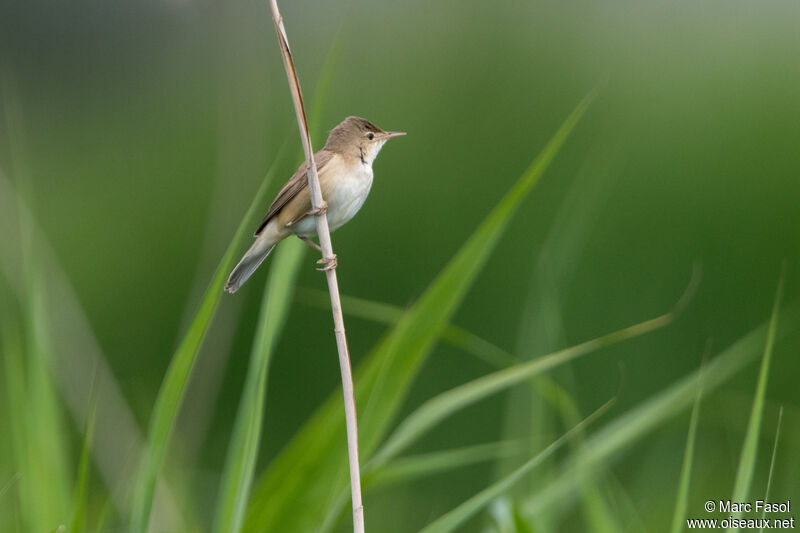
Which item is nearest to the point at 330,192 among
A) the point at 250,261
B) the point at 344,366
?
the point at 250,261

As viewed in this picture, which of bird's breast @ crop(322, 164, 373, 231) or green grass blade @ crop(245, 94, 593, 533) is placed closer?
green grass blade @ crop(245, 94, 593, 533)

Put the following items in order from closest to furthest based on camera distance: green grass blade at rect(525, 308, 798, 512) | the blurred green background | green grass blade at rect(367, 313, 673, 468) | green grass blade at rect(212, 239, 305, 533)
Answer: green grass blade at rect(212, 239, 305, 533) → green grass blade at rect(367, 313, 673, 468) → green grass blade at rect(525, 308, 798, 512) → the blurred green background

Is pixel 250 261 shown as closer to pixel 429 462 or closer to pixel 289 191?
pixel 289 191

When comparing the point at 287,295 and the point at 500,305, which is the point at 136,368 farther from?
the point at 287,295

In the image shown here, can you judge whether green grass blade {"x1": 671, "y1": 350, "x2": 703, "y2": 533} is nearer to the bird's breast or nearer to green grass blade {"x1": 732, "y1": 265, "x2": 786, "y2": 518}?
green grass blade {"x1": 732, "y1": 265, "x2": 786, "y2": 518}

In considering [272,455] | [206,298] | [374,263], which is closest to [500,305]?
[374,263]

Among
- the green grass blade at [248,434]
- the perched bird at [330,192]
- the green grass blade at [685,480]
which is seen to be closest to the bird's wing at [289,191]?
the perched bird at [330,192]

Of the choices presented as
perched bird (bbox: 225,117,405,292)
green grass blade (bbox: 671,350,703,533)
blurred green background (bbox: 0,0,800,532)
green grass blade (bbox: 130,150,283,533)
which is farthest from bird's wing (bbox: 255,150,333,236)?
blurred green background (bbox: 0,0,800,532)
